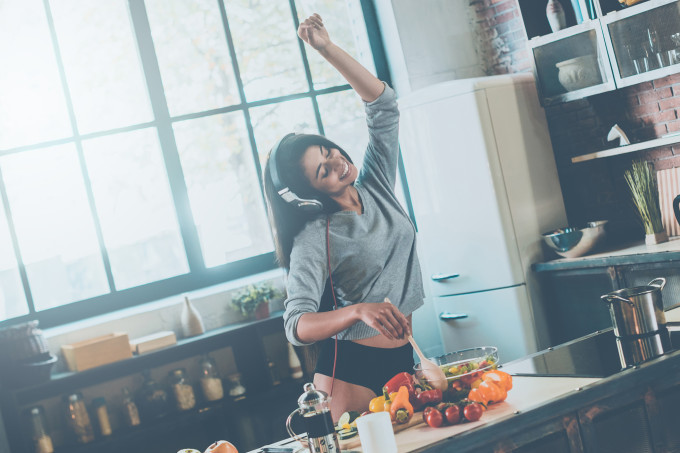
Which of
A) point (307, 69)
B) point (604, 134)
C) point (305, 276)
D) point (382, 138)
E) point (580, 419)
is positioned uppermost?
point (307, 69)

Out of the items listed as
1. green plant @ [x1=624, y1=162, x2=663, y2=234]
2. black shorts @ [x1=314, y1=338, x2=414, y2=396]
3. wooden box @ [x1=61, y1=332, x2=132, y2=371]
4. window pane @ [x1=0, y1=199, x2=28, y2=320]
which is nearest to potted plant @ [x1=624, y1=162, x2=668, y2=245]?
green plant @ [x1=624, y1=162, x2=663, y2=234]

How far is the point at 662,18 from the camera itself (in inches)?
148

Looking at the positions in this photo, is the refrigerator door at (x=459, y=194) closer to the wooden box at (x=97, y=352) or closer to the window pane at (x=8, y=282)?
the wooden box at (x=97, y=352)

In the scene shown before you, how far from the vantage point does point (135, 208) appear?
455cm

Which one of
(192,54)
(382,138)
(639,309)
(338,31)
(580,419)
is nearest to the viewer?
(580,419)

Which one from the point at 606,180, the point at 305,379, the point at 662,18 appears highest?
the point at 662,18

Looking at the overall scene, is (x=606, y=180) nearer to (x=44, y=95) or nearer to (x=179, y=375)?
(x=179, y=375)

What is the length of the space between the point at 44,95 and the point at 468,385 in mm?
3429

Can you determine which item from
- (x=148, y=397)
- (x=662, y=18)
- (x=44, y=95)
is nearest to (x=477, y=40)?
(x=662, y=18)


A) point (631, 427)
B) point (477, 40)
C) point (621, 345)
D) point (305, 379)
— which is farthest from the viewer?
point (477, 40)

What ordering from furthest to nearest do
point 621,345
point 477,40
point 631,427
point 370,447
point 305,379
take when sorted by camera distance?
point 477,40
point 305,379
point 621,345
point 631,427
point 370,447

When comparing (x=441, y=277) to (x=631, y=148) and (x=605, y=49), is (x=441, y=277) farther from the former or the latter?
(x=605, y=49)

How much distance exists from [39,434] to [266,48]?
2.68 m

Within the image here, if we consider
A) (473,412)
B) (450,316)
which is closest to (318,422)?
(473,412)
